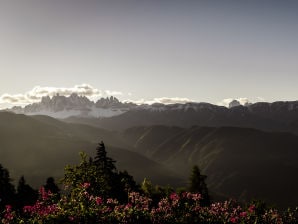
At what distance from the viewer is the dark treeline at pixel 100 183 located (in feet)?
126

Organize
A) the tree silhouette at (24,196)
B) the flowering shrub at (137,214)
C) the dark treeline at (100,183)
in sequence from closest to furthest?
the flowering shrub at (137,214) → the dark treeline at (100,183) → the tree silhouette at (24,196)

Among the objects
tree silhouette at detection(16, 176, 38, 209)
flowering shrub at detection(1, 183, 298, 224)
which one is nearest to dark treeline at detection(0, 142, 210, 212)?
tree silhouette at detection(16, 176, 38, 209)

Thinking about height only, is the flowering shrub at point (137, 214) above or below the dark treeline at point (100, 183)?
above

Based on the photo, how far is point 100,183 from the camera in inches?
1503

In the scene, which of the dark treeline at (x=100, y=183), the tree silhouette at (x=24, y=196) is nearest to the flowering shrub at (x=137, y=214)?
the dark treeline at (x=100, y=183)

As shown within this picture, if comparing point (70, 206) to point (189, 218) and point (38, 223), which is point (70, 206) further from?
point (189, 218)

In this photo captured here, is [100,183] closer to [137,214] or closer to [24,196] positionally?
[137,214]

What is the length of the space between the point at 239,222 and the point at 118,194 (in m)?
53.4

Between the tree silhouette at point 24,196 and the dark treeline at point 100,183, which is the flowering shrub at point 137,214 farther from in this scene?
the tree silhouette at point 24,196

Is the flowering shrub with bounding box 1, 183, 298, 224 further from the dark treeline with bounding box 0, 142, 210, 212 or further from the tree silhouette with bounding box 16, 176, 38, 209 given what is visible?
the tree silhouette with bounding box 16, 176, 38, 209

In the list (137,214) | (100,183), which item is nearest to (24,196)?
(100,183)

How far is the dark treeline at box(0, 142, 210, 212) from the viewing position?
126 feet

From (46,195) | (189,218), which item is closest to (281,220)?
(189,218)

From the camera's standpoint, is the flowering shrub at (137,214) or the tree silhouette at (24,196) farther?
the tree silhouette at (24,196)
